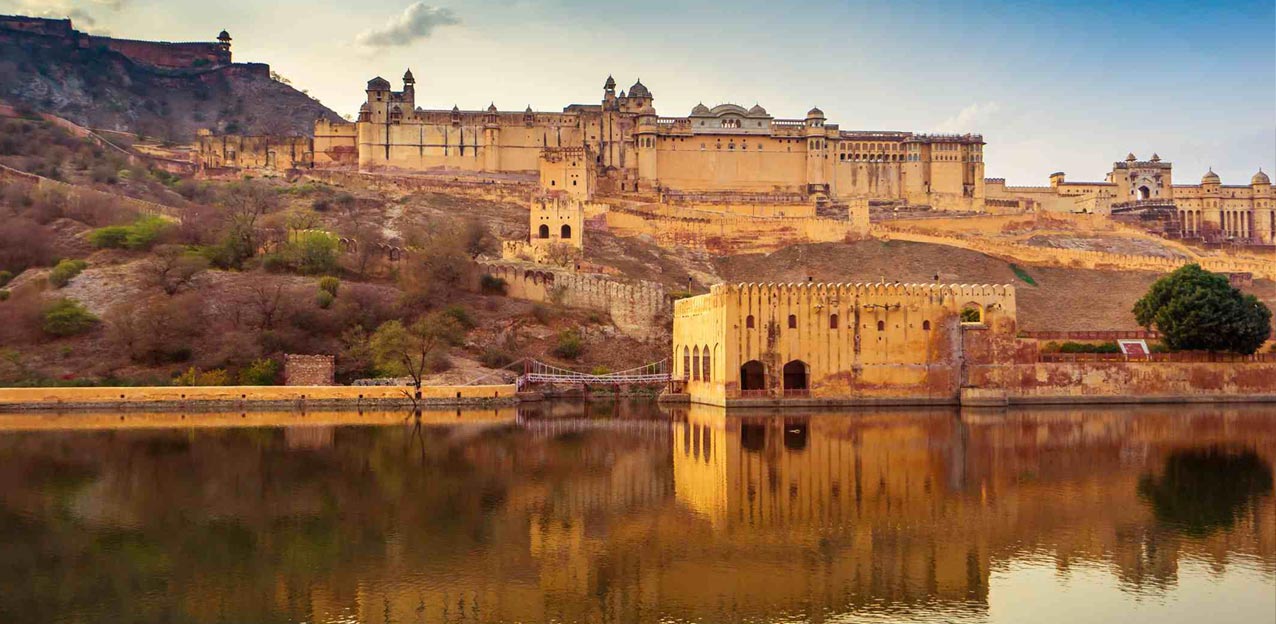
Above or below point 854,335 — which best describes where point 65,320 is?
above

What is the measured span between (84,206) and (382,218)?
1365 cm

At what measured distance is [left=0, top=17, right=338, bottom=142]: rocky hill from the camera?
9374 cm

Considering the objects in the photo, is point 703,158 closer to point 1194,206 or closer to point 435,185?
point 435,185

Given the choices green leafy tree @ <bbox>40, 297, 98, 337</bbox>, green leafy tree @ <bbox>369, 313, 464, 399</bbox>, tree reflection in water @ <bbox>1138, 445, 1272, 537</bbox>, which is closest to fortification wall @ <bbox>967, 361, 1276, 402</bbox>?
tree reflection in water @ <bbox>1138, 445, 1272, 537</bbox>

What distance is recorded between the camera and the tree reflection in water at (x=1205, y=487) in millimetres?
15664

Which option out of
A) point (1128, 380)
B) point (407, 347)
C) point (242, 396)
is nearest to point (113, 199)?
point (242, 396)

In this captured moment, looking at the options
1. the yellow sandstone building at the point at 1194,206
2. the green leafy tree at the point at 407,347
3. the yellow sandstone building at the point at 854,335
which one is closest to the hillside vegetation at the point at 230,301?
the green leafy tree at the point at 407,347

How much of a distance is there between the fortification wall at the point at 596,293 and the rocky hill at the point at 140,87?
186ft

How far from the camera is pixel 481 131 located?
67.7 metres

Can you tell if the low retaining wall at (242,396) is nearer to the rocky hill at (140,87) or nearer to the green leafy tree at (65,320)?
the green leafy tree at (65,320)

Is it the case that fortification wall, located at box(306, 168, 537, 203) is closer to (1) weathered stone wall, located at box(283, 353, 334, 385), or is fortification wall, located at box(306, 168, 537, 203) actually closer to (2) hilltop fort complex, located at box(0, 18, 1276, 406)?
(2) hilltop fort complex, located at box(0, 18, 1276, 406)

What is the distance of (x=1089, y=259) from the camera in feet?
188

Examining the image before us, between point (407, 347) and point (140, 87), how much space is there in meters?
78.1

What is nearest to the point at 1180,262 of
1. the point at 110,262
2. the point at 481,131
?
the point at 481,131
